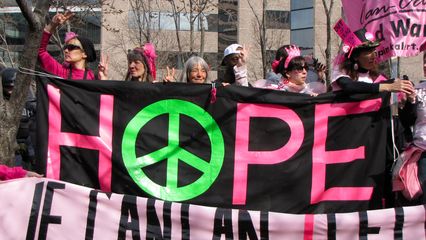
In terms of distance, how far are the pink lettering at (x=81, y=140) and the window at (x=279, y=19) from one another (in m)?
26.4

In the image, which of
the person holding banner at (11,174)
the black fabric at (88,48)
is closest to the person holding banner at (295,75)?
the black fabric at (88,48)

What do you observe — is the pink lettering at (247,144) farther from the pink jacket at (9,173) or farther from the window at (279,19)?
the window at (279,19)

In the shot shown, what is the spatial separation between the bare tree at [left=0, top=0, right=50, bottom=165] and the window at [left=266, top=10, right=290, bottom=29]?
2559 cm

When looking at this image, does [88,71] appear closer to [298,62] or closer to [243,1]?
[298,62]

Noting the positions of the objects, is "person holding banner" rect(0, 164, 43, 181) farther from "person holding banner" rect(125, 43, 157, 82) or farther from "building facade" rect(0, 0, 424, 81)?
"building facade" rect(0, 0, 424, 81)

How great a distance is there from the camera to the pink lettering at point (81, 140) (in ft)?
13.2

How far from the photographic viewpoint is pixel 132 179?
3.99 meters

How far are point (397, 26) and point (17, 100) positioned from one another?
321 cm

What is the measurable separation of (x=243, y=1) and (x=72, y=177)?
28.9m

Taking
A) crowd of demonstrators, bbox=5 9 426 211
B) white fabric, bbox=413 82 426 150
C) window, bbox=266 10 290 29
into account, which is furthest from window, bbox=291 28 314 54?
white fabric, bbox=413 82 426 150

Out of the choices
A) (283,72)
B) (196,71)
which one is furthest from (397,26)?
(196,71)

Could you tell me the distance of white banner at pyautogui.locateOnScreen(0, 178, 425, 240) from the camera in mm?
3701

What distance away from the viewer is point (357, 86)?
12.6 feet

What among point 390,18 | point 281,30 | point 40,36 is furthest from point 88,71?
point 281,30
